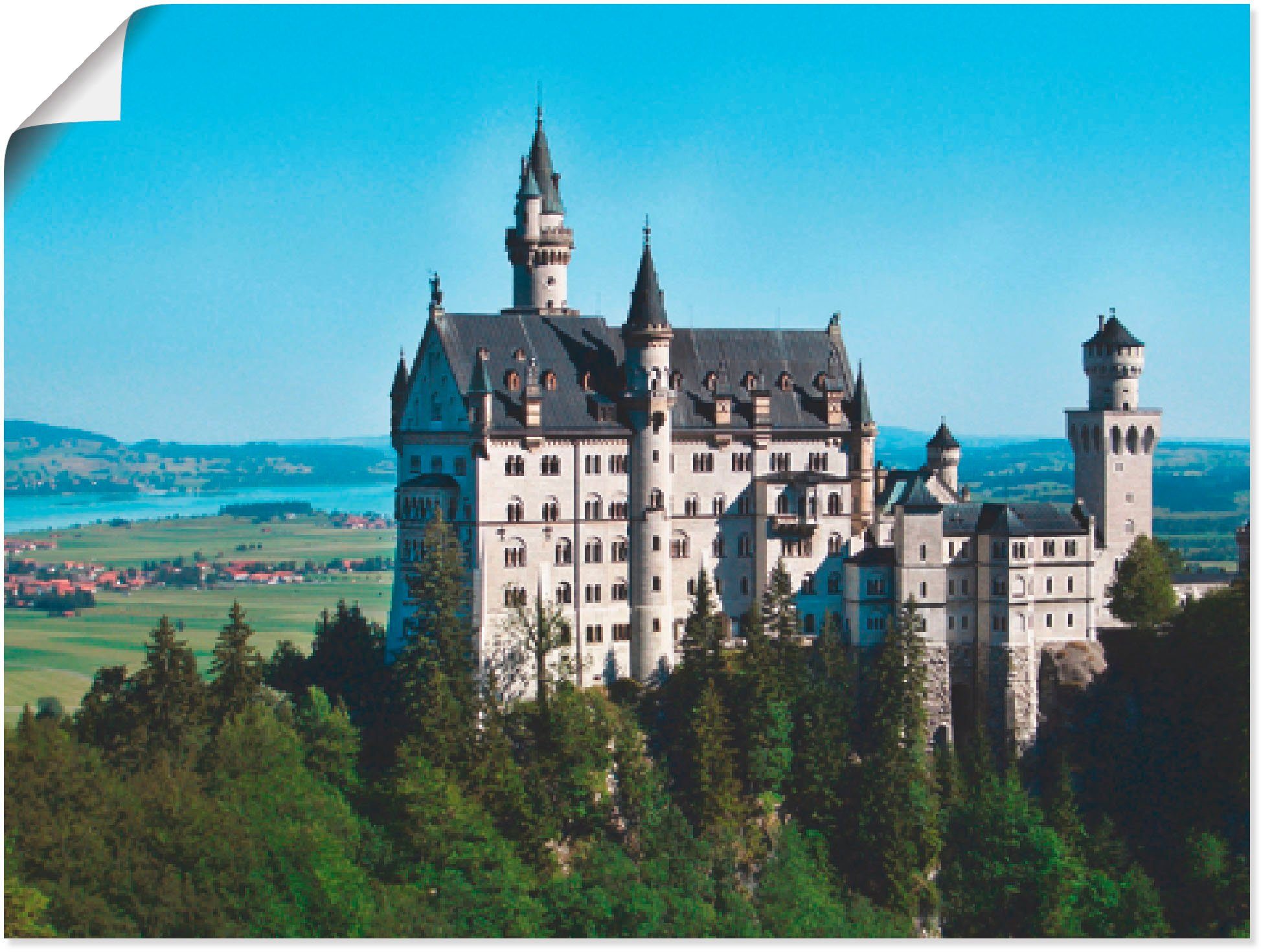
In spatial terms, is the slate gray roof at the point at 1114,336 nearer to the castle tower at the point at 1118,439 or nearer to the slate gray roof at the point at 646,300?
the castle tower at the point at 1118,439

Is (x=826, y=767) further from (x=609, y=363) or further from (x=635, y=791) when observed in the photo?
(x=609, y=363)

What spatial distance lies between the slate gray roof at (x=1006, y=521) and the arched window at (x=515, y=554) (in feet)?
45.0

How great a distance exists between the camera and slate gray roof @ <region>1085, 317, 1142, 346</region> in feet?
238

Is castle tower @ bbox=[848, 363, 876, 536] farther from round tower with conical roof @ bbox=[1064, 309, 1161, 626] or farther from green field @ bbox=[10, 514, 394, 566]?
green field @ bbox=[10, 514, 394, 566]

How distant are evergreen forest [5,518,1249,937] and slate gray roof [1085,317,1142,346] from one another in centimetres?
720

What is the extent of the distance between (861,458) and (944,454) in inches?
231

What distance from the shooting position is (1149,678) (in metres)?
68.9

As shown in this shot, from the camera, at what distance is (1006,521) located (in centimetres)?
6894

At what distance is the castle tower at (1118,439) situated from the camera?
238 ft

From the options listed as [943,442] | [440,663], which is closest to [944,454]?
[943,442]

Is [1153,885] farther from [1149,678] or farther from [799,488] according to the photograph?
[799,488]

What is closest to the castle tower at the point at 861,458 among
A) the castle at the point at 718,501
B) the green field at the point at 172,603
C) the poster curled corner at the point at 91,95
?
the castle at the point at 718,501

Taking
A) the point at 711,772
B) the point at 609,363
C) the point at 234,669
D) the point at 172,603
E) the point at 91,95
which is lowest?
the point at 711,772

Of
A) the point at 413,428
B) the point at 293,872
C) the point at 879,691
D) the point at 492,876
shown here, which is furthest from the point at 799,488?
the point at 293,872
